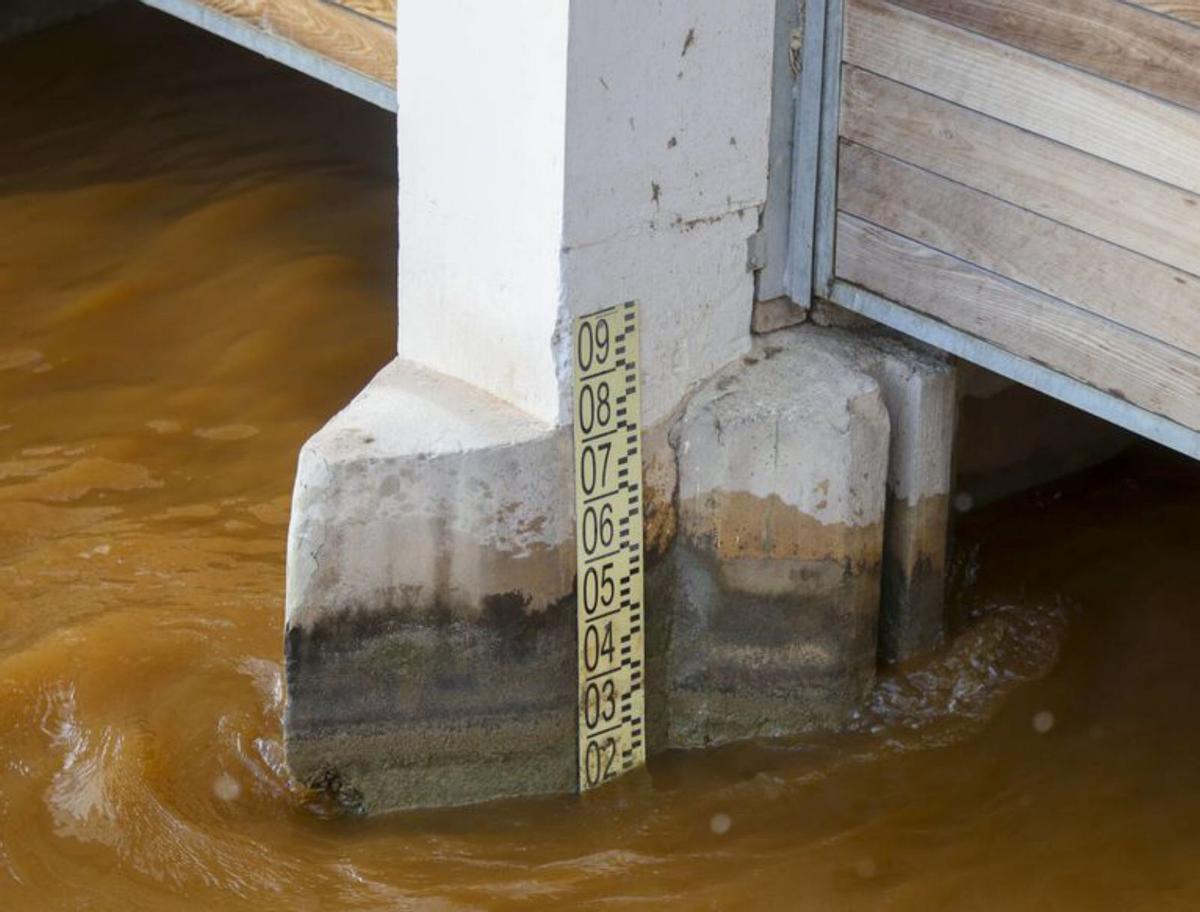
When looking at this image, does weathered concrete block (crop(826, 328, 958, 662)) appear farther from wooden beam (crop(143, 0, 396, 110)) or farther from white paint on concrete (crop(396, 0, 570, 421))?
wooden beam (crop(143, 0, 396, 110))

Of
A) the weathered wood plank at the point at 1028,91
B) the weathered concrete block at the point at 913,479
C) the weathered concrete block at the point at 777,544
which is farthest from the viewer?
the weathered concrete block at the point at 913,479

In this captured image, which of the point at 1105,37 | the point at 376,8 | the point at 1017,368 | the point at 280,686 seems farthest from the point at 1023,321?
the point at 280,686

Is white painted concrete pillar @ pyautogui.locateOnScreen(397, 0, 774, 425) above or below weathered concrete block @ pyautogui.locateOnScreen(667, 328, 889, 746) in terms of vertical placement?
above

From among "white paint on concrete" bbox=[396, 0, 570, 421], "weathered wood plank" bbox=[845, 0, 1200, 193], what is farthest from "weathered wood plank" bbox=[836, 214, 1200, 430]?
"white paint on concrete" bbox=[396, 0, 570, 421]

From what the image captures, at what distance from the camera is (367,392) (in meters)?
3.98

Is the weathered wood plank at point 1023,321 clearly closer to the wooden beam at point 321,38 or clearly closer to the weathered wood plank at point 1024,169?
the weathered wood plank at point 1024,169

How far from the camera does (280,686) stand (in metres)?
4.30

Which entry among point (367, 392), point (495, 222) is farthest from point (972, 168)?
point (367, 392)

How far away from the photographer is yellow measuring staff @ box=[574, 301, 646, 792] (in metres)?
3.84

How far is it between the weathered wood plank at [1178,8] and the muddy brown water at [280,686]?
1.68 m

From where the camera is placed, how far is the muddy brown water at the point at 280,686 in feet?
12.6

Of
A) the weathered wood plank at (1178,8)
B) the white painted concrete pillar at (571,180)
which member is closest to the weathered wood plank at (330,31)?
the white painted concrete pillar at (571,180)

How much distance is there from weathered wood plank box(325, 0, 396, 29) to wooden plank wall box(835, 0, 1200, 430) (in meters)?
1.11

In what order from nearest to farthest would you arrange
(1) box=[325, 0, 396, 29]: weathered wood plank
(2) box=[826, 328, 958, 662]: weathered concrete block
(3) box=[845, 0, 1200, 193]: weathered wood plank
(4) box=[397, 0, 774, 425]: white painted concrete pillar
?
(3) box=[845, 0, 1200, 193]: weathered wood plank → (4) box=[397, 0, 774, 425]: white painted concrete pillar → (2) box=[826, 328, 958, 662]: weathered concrete block → (1) box=[325, 0, 396, 29]: weathered wood plank
